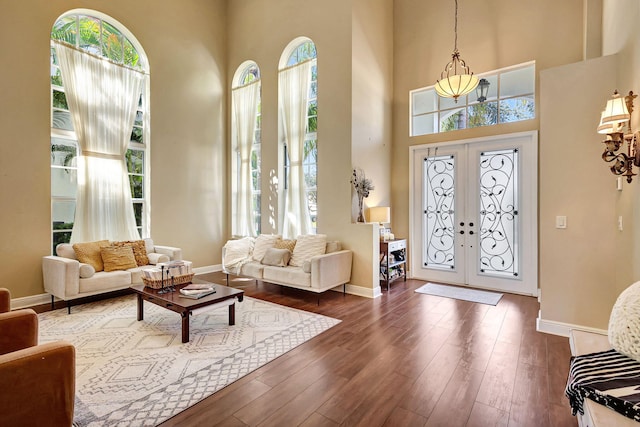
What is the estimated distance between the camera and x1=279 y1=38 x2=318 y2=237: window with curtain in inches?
223

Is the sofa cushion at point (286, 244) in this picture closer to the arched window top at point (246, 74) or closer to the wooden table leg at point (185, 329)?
the wooden table leg at point (185, 329)

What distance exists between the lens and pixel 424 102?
588cm

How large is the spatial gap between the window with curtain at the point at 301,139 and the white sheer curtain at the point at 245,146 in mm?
942

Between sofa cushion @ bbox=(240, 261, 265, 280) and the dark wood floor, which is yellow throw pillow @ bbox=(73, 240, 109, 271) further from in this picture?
the dark wood floor

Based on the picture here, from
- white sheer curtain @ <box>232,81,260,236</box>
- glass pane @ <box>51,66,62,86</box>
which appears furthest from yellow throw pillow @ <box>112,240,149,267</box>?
glass pane @ <box>51,66,62,86</box>

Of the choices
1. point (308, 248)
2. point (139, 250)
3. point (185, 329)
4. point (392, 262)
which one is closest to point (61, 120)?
point (139, 250)

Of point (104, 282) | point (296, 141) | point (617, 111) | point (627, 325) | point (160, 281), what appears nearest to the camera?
point (627, 325)

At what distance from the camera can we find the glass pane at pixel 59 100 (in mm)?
4684

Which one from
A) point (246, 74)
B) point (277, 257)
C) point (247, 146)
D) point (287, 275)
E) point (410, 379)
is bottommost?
point (410, 379)

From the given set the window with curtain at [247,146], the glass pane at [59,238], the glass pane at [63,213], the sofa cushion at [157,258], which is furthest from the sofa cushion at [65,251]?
the window with curtain at [247,146]

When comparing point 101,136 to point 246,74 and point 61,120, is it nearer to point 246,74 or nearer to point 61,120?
point 61,120

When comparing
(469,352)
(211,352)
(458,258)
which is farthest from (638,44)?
(211,352)

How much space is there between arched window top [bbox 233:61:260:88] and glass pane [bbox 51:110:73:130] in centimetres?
314

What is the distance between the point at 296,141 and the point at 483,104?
324 centimetres
